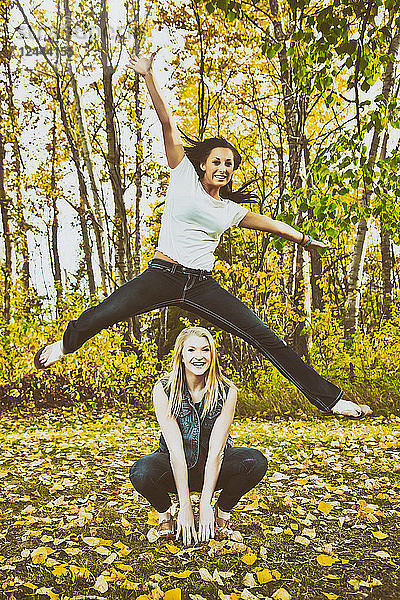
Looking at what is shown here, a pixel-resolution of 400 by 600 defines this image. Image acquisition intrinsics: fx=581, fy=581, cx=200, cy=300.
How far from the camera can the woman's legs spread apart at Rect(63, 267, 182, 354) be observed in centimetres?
277

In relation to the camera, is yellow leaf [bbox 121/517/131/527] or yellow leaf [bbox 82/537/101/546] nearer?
yellow leaf [bbox 82/537/101/546]

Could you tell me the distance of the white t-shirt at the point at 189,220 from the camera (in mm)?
2855

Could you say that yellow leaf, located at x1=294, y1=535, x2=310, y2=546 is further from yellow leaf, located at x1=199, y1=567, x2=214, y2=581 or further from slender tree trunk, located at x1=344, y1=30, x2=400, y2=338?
slender tree trunk, located at x1=344, y1=30, x2=400, y2=338

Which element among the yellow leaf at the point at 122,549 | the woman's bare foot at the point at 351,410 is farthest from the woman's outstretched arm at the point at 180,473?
the woman's bare foot at the point at 351,410

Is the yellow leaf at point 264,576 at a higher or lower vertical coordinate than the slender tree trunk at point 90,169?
lower

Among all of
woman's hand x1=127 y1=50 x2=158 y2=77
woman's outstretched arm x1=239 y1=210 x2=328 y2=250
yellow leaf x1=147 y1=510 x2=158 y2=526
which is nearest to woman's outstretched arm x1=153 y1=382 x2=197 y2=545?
yellow leaf x1=147 y1=510 x2=158 y2=526

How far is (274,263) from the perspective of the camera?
7859 mm

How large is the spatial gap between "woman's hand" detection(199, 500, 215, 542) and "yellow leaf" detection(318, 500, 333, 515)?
4.16 ft

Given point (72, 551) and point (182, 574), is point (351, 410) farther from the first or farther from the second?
point (72, 551)

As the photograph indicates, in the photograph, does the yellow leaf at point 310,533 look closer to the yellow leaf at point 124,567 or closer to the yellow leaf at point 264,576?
the yellow leaf at point 264,576

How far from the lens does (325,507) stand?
12.9ft

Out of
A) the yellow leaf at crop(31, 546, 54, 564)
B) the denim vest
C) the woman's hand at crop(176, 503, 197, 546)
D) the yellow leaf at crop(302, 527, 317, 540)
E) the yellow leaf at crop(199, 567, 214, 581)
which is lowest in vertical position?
the yellow leaf at crop(302, 527, 317, 540)

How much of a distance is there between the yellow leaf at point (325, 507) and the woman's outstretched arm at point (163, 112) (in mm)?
2478

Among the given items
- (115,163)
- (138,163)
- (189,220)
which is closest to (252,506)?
(189,220)
